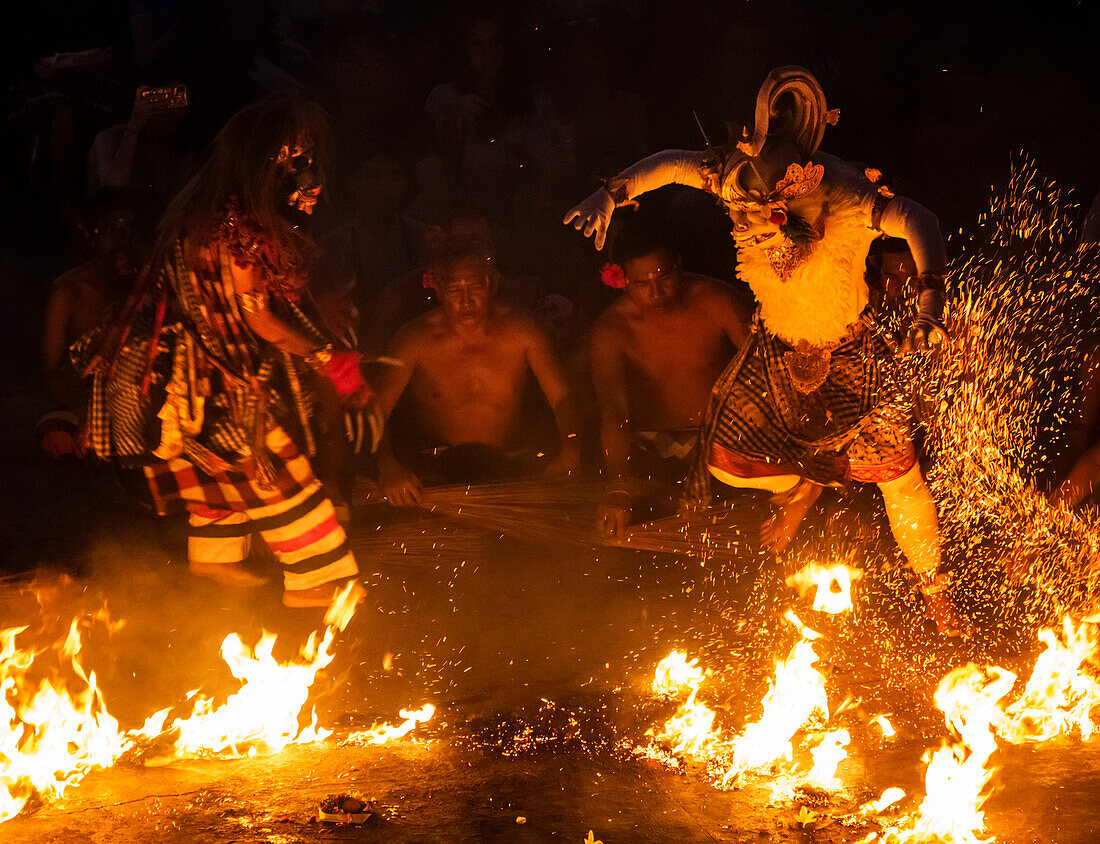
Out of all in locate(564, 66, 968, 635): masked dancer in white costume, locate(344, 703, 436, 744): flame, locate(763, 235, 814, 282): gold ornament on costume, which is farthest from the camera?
locate(763, 235, 814, 282): gold ornament on costume

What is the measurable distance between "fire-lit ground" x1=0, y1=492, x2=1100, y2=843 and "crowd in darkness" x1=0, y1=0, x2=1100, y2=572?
1331mm

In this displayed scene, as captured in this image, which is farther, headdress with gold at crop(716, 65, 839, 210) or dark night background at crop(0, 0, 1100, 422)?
dark night background at crop(0, 0, 1100, 422)

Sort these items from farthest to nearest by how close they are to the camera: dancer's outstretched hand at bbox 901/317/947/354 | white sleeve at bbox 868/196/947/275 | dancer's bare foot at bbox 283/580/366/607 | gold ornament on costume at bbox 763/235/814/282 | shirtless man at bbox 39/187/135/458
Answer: shirtless man at bbox 39/187/135/458, dancer's bare foot at bbox 283/580/366/607, gold ornament on costume at bbox 763/235/814/282, white sleeve at bbox 868/196/947/275, dancer's outstretched hand at bbox 901/317/947/354

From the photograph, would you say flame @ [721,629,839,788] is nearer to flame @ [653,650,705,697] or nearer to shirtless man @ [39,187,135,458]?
flame @ [653,650,705,697]

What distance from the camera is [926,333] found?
4059mm

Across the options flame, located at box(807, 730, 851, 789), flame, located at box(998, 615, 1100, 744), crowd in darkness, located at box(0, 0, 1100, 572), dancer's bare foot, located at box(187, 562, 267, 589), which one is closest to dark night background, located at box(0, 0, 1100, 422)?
crowd in darkness, located at box(0, 0, 1100, 572)

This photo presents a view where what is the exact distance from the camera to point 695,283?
532 centimetres

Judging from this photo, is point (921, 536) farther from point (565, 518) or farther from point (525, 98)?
point (525, 98)

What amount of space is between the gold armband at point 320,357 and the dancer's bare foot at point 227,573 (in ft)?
2.79

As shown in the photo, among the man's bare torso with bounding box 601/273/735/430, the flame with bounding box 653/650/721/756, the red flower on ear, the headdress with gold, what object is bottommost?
the flame with bounding box 653/650/721/756

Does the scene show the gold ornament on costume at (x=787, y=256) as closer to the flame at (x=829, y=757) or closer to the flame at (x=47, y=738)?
the flame at (x=829, y=757)

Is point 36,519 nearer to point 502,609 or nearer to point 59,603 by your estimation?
point 59,603

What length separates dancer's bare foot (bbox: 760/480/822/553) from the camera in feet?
16.1

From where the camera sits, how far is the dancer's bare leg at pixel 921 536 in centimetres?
458
